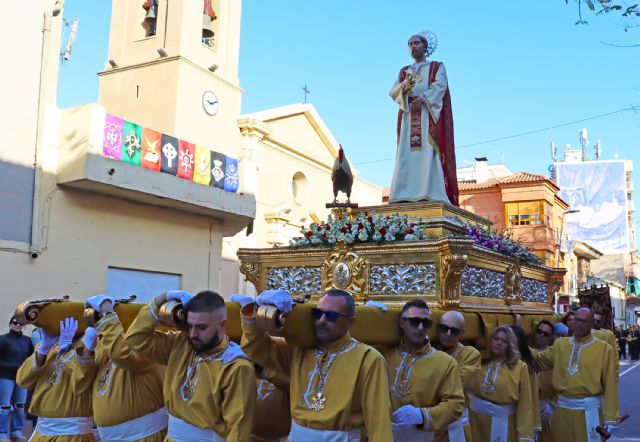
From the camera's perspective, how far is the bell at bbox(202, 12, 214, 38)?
1953 centimetres

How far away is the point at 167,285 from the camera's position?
55.4 feet

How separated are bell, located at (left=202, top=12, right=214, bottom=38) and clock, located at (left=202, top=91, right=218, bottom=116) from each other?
6.31 feet

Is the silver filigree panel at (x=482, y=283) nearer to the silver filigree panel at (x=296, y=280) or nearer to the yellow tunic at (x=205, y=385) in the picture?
the silver filigree panel at (x=296, y=280)

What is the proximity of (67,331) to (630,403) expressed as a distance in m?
12.4

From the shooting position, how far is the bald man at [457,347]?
15.0 feet

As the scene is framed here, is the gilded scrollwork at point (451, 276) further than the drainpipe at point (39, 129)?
No

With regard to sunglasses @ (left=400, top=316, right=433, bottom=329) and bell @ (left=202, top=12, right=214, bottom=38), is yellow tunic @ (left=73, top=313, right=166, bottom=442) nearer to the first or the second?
sunglasses @ (left=400, top=316, right=433, bottom=329)

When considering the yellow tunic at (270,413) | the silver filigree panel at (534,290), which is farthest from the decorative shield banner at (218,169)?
the yellow tunic at (270,413)

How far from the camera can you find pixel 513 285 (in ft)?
22.1

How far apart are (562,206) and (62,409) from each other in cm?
3787

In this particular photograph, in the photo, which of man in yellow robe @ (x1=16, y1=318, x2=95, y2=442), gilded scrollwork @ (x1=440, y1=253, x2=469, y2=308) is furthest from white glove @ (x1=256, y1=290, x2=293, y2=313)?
gilded scrollwork @ (x1=440, y1=253, x2=469, y2=308)

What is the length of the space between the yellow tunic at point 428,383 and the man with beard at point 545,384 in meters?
2.96

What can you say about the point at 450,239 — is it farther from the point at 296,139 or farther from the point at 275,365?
the point at 296,139

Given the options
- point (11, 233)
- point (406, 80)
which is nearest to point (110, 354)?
point (406, 80)
